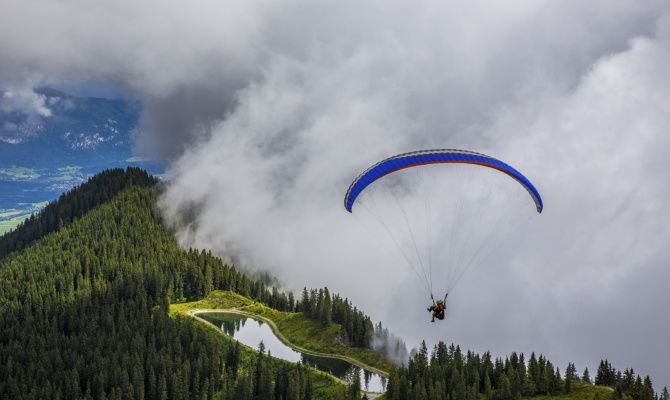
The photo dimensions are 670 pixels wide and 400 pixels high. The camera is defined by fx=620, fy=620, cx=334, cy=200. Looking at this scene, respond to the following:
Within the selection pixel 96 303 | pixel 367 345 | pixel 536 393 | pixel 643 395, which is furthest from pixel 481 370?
pixel 96 303

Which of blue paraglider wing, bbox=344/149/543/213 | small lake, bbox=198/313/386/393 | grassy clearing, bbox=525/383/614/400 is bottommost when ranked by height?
grassy clearing, bbox=525/383/614/400

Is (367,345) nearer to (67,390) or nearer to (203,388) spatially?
(203,388)

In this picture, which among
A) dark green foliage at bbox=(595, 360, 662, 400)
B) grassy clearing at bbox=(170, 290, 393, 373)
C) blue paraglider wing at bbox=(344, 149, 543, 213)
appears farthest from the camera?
grassy clearing at bbox=(170, 290, 393, 373)

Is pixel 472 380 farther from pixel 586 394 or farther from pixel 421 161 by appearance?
pixel 421 161

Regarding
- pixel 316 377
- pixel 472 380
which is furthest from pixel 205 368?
pixel 472 380

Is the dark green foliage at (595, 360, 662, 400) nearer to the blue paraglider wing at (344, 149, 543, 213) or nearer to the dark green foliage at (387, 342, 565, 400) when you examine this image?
the dark green foliage at (387, 342, 565, 400)

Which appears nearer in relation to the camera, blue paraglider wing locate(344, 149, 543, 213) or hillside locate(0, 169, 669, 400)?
blue paraglider wing locate(344, 149, 543, 213)

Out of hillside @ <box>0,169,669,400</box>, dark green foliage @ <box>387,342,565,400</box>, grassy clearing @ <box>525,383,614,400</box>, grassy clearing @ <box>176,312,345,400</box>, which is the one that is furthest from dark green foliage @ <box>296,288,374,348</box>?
grassy clearing @ <box>525,383,614,400</box>
